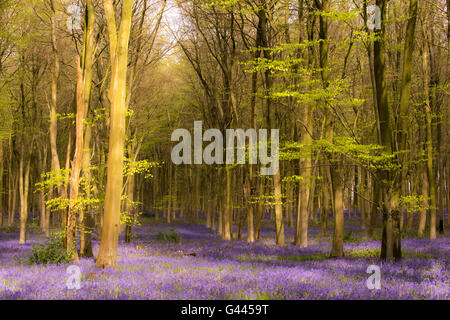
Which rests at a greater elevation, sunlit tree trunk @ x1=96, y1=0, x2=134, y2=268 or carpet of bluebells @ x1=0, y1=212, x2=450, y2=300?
sunlit tree trunk @ x1=96, y1=0, x2=134, y2=268

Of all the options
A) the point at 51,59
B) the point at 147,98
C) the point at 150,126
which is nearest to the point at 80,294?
the point at 51,59

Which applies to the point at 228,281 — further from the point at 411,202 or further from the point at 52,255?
the point at 411,202

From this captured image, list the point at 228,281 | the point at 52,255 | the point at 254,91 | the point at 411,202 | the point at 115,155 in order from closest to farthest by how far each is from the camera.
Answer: the point at 228,281 < the point at 115,155 < the point at 52,255 < the point at 411,202 < the point at 254,91

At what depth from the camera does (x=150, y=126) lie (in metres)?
35.9

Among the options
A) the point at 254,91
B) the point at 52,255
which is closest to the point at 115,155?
the point at 52,255

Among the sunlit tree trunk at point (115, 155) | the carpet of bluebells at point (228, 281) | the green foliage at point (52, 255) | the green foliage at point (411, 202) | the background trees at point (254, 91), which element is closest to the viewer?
the carpet of bluebells at point (228, 281)

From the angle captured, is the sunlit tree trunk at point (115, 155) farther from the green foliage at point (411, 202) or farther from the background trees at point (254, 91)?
the green foliage at point (411, 202)

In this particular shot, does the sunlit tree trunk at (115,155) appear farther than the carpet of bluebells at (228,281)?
Yes

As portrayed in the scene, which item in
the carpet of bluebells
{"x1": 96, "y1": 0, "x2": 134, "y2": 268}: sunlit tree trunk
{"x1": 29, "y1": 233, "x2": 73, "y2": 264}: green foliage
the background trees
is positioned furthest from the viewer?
the background trees

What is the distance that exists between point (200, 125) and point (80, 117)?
28083 mm

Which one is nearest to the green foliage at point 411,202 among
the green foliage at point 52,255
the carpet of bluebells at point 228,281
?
the carpet of bluebells at point 228,281

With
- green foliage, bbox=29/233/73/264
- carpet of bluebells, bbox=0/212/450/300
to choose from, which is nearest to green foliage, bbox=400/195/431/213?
carpet of bluebells, bbox=0/212/450/300

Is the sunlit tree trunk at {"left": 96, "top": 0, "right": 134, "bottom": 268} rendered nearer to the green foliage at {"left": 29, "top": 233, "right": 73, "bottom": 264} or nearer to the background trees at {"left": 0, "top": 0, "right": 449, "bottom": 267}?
the background trees at {"left": 0, "top": 0, "right": 449, "bottom": 267}
